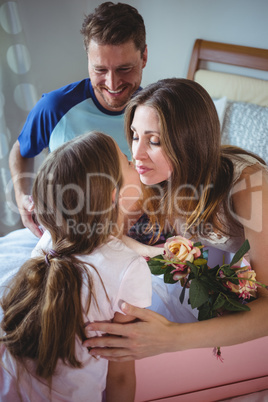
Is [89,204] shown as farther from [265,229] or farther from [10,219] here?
[10,219]

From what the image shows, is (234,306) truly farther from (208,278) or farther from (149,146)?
(149,146)

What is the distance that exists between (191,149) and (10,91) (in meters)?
1.50

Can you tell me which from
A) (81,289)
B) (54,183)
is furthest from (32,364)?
(54,183)

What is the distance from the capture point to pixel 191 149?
4.13ft

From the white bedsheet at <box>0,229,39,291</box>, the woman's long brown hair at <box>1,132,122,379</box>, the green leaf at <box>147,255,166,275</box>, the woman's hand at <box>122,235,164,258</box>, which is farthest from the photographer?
the woman's hand at <box>122,235,164,258</box>

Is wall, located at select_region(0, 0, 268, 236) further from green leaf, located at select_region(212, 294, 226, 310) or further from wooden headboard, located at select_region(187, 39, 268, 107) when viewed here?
green leaf, located at select_region(212, 294, 226, 310)

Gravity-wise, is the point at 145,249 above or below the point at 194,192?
below

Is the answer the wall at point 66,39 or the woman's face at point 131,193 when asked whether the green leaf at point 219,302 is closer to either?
the woman's face at point 131,193

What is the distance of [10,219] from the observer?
8.00ft

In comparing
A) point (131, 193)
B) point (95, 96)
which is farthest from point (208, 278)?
point (95, 96)

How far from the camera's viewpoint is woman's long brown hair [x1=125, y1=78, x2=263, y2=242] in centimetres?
121

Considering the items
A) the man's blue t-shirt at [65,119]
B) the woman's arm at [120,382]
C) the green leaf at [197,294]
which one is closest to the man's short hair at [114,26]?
the man's blue t-shirt at [65,119]

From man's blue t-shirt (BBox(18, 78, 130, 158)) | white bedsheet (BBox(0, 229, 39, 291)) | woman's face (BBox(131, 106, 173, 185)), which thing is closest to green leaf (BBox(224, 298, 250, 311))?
woman's face (BBox(131, 106, 173, 185))

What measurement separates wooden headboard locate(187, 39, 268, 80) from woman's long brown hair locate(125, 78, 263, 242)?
1.18 meters
